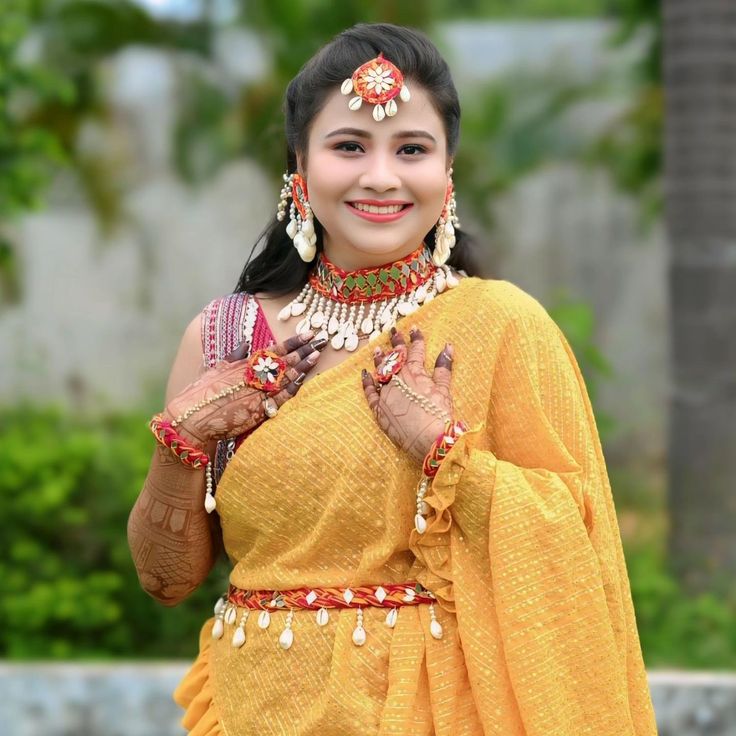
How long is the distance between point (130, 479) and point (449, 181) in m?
2.89

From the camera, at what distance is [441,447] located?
7.30 feet

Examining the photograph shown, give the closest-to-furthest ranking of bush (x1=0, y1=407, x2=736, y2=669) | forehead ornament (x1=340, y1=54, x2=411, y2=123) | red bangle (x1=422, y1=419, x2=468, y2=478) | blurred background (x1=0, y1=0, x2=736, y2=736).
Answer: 1. red bangle (x1=422, y1=419, x2=468, y2=478)
2. forehead ornament (x1=340, y1=54, x2=411, y2=123)
3. bush (x1=0, y1=407, x2=736, y2=669)
4. blurred background (x1=0, y1=0, x2=736, y2=736)

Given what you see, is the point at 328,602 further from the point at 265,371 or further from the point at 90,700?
the point at 90,700

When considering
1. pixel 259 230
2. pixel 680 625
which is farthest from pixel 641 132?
pixel 680 625

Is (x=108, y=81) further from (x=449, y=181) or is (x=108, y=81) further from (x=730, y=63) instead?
(x=449, y=181)

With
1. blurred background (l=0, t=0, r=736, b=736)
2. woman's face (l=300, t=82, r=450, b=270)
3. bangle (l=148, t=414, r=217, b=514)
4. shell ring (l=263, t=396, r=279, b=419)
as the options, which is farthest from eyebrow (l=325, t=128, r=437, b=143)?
blurred background (l=0, t=0, r=736, b=736)

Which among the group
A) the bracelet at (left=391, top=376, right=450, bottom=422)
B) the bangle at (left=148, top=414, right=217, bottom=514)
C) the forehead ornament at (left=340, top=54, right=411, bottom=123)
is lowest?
the bangle at (left=148, top=414, right=217, bottom=514)

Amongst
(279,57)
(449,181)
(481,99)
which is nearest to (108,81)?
(279,57)

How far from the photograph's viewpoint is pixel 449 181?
2.51 meters

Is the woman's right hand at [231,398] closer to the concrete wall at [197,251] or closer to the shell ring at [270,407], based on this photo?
the shell ring at [270,407]

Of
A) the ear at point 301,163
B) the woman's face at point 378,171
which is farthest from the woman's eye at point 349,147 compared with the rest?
the ear at point 301,163

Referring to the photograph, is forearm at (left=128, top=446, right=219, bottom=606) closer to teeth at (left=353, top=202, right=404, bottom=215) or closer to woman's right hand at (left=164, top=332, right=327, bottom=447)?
woman's right hand at (left=164, top=332, right=327, bottom=447)

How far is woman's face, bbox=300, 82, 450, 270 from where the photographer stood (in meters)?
2.37

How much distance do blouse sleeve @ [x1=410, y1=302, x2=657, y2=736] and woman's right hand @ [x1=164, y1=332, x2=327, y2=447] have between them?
360 millimetres
